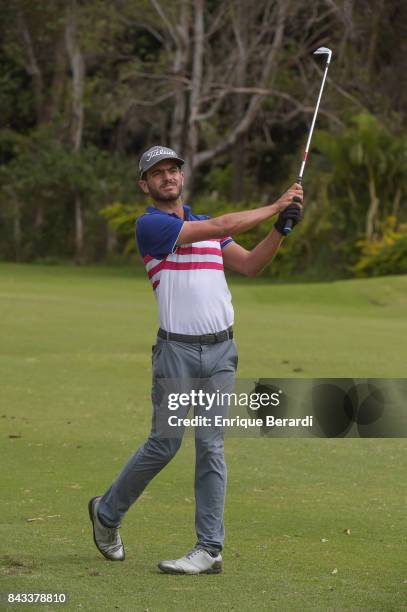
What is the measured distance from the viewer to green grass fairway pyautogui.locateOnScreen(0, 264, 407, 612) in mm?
5941

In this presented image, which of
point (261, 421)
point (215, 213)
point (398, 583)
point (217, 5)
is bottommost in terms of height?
point (215, 213)

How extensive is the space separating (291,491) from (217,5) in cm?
3426

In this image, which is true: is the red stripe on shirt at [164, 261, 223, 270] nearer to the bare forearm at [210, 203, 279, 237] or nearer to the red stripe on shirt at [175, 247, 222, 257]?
the red stripe on shirt at [175, 247, 222, 257]

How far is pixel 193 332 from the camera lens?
6.41m

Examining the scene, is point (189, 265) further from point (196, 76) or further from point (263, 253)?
point (196, 76)

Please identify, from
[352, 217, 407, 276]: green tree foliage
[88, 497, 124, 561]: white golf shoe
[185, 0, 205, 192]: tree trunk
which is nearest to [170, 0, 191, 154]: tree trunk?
[185, 0, 205, 192]: tree trunk

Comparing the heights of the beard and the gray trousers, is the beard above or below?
above

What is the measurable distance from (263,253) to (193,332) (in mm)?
523

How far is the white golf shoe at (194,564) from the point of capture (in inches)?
244

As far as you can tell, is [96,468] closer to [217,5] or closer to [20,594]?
[20,594]

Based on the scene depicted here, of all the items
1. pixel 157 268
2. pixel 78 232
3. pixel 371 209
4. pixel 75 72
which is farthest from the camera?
pixel 75 72

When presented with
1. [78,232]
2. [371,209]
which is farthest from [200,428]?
[78,232]

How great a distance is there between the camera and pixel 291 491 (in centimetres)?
871

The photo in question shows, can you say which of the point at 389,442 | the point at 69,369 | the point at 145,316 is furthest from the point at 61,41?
the point at 389,442
